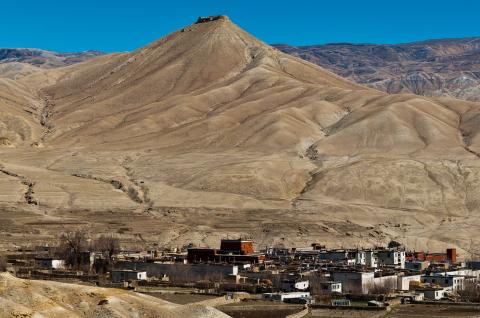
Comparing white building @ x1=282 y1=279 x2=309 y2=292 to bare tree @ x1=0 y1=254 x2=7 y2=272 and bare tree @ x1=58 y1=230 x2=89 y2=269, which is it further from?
bare tree @ x1=58 y1=230 x2=89 y2=269

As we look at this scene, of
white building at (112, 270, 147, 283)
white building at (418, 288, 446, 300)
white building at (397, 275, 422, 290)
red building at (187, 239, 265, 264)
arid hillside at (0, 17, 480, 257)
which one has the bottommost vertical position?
white building at (418, 288, 446, 300)

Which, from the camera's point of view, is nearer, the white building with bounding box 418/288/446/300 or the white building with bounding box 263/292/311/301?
the white building with bounding box 263/292/311/301

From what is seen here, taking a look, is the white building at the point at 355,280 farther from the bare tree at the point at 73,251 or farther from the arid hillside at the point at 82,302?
the arid hillside at the point at 82,302

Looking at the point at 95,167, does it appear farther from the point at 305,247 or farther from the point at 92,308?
the point at 92,308

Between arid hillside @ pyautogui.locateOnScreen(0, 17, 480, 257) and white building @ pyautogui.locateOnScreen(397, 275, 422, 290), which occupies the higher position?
arid hillside @ pyautogui.locateOnScreen(0, 17, 480, 257)

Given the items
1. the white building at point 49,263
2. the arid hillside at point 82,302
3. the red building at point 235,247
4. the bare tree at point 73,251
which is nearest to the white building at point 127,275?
the bare tree at point 73,251

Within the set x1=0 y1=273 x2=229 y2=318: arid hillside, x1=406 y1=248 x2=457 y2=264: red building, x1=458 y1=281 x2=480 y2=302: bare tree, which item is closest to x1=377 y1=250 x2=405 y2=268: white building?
x1=406 y1=248 x2=457 y2=264: red building
